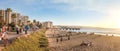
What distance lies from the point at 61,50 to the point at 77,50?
2.35 meters

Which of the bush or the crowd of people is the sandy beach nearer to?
the bush

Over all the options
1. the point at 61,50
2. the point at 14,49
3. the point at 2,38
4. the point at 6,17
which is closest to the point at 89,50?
the point at 61,50

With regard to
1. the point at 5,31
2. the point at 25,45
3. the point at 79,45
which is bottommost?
the point at 79,45

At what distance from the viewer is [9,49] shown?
1616 centimetres

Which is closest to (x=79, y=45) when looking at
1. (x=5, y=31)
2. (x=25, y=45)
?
(x=5, y=31)

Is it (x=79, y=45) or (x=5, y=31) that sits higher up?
(x=5, y=31)

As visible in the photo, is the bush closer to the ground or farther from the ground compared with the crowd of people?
closer to the ground

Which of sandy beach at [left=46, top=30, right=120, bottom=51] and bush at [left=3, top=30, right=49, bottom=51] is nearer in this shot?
bush at [left=3, top=30, right=49, bottom=51]

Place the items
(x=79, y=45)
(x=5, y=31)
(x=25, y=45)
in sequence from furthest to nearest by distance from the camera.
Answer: (x=79, y=45) < (x=5, y=31) < (x=25, y=45)

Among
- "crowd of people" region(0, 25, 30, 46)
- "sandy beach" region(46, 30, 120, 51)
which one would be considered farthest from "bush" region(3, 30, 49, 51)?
"sandy beach" region(46, 30, 120, 51)

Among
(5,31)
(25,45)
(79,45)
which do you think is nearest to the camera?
(25,45)

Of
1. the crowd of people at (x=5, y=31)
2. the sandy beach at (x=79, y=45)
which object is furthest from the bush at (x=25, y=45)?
the sandy beach at (x=79, y=45)

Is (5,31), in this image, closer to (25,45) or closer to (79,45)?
(25,45)

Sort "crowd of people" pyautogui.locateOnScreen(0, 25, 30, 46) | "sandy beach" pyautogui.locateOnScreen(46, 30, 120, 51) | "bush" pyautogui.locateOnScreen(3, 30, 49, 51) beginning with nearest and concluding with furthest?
"bush" pyautogui.locateOnScreen(3, 30, 49, 51), "crowd of people" pyautogui.locateOnScreen(0, 25, 30, 46), "sandy beach" pyautogui.locateOnScreen(46, 30, 120, 51)
